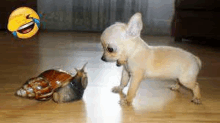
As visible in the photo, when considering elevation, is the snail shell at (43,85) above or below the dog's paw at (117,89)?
above

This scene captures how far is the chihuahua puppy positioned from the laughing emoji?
0.78 meters

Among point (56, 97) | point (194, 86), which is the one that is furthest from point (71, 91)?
point (194, 86)

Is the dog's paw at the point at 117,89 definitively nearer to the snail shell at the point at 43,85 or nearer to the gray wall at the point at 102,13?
the snail shell at the point at 43,85

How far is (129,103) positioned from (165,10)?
11.5 feet

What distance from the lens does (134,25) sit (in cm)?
113

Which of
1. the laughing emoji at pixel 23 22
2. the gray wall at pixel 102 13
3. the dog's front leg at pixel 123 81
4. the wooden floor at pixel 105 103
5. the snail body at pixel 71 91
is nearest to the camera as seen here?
the wooden floor at pixel 105 103

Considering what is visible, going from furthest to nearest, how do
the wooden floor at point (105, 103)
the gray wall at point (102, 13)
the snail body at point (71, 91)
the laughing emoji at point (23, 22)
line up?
the gray wall at point (102, 13), the laughing emoji at point (23, 22), the snail body at point (71, 91), the wooden floor at point (105, 103)

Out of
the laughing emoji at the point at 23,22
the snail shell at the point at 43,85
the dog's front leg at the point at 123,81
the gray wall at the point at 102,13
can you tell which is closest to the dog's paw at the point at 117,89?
the dog's front leg at the point at 123,81

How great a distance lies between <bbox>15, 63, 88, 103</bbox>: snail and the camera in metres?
1.10

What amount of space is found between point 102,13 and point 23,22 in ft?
9.28

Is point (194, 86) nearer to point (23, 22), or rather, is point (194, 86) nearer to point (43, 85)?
point (43, 85)

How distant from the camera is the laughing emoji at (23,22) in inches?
67.0

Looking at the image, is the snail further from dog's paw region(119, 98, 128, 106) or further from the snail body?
dog's paw region(119, 98, 128, 106)

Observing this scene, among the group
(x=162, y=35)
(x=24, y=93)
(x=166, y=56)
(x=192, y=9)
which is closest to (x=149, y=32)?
(x=162, y=35)
